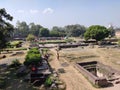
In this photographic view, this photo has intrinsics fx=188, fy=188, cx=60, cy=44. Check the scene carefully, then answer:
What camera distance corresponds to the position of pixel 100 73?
2292 centimetres

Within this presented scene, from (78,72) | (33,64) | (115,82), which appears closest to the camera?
(115,82)

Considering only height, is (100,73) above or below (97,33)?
below

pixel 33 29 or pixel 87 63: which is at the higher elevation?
pixel 33 29

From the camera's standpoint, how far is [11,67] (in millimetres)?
24234

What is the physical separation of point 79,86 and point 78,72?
4465 mm

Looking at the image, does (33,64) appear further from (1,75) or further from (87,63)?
(87,63)

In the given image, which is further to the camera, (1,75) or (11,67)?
(11,67)

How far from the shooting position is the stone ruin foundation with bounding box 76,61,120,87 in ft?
51.6

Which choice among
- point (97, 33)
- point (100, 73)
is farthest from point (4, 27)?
point (97, 33)

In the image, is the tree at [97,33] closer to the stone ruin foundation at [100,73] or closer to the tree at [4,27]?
the stone ruin foundation at [100,73]

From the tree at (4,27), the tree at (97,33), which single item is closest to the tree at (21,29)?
the tree at (97,33)

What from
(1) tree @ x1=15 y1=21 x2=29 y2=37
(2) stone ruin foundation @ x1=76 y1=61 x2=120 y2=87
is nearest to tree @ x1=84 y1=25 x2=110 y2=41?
(2) stone ruin foundation @ x1=76 y1=61 x2=120 y2=87

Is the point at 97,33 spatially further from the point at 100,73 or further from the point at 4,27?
the point at 4,27

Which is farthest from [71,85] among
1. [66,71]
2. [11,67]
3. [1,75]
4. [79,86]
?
[11,67]
